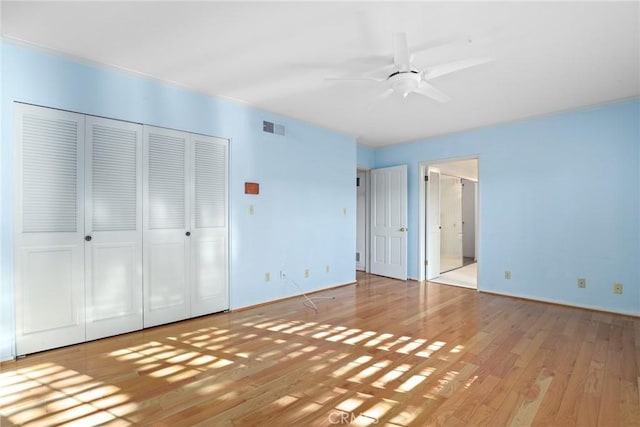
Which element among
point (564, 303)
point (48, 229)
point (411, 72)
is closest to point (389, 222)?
point (564, 303)

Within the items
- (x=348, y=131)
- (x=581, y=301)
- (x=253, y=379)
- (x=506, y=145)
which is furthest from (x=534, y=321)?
(x=348, y=131)

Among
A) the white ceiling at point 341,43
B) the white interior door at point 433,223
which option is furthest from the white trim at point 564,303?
the white ceiling at point 341,43

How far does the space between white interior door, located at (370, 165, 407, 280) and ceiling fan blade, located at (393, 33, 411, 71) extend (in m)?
3.27

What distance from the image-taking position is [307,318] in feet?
12.0

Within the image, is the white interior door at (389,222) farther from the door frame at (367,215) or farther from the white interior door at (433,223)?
the white interior door at (433,223)

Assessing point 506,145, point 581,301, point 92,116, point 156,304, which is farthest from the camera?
point 506,145

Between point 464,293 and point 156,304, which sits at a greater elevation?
point 156,304

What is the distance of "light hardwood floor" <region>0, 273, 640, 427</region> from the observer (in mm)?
1884

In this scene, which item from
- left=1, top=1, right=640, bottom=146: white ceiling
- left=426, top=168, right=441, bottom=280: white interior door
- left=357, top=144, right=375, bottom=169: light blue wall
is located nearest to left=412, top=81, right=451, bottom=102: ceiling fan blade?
Result: left=1, top=1, right=640, bottom=146: white ceiling

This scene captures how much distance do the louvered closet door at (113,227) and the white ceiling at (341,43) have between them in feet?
2.34

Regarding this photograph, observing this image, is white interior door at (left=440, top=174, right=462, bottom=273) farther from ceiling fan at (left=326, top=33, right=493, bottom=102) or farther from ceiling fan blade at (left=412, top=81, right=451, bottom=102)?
ceiling fan at (left=326, top=33, right=493, bottom=102)

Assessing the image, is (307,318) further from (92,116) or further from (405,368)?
(92,116)

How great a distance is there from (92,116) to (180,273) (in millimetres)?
1739

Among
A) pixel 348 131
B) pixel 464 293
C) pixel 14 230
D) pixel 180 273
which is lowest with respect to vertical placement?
pixel 464 293
